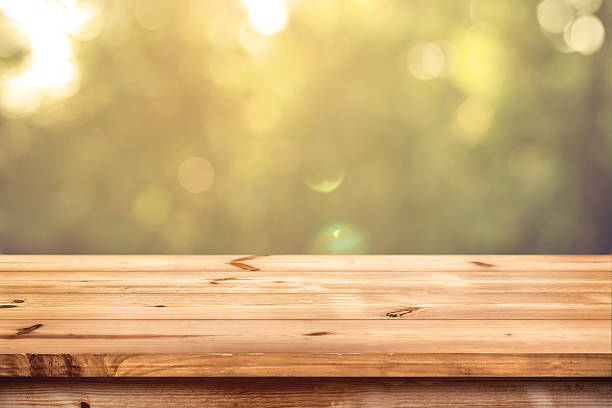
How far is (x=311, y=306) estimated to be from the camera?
746 millimetres

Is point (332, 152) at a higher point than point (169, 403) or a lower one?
higher

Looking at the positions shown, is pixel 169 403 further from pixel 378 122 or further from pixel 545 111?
pixel 545 111

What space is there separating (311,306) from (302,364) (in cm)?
16

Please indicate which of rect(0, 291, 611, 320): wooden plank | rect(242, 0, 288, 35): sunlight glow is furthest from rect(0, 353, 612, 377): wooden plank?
rect(242, 0, 288, 35): sunlight glow

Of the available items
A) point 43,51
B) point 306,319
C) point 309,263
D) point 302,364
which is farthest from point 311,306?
point 43,51

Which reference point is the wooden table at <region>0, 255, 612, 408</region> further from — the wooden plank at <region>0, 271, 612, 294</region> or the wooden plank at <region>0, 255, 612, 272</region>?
the wooden plank at <region>0, 255, 612, 272</region>

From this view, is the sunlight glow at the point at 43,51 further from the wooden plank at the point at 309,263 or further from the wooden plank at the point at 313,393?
the wooden plank at the point at 313,393

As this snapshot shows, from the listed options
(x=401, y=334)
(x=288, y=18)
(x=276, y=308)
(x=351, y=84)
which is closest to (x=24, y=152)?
(x=288, y=18)

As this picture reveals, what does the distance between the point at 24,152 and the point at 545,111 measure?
64.3 inches

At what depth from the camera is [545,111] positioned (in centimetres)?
161

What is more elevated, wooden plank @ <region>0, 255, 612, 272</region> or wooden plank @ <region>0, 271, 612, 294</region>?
wooden plank @ <region>0, 255, 612, 272</region>

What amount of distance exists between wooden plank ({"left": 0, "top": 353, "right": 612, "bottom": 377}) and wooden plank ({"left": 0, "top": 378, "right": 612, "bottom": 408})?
5cm

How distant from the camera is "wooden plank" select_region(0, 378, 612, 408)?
637 mm

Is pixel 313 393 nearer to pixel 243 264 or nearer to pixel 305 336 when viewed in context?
pixel 305 336
